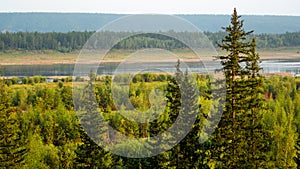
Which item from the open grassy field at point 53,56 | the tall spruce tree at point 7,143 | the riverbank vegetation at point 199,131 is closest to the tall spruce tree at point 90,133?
the riverbank vegetation at point 199,131

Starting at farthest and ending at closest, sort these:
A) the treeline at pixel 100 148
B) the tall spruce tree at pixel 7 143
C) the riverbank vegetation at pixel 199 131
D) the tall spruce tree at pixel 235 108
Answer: the tall spruce tree at pixel 7 143
the treeline at pixel 100 148
the riverbank vegetation at pixel 199 131
the tall spruce tree at pixel 235 108

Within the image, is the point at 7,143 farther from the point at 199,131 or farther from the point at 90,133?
the point at 199,131

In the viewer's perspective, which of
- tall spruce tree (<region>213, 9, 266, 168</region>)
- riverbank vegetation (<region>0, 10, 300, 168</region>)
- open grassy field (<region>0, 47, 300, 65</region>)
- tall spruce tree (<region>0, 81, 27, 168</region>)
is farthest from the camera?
open grassy field (<region>0, 47, 300, 65</region>)

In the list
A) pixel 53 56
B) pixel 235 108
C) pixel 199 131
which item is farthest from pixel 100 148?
pixel 53 56

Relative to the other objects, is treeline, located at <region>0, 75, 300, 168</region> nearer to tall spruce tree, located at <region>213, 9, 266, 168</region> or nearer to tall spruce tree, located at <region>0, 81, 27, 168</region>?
tall spruce tree, located at <region>0, 81, 27, 168</region>

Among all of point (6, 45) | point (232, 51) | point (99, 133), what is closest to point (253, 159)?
point (232, 51)

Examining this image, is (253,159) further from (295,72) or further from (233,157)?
(295,72)

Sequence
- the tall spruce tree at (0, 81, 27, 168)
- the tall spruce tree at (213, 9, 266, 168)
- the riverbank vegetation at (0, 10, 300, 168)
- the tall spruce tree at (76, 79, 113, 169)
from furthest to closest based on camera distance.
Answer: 1. the tall spruce tree at (76, 79, 113, 169)
2. the tall spruce tree at (0, 81, 27, 168)
3. the riverbank vegetation at (0, 10, 300, 168)
4. the tall spruce tree at (213, 9, 266, 168)

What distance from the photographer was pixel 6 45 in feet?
619

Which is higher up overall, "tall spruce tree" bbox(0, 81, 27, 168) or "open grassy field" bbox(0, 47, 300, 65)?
"open grassy field" bbox(0, 47, 300, 65)

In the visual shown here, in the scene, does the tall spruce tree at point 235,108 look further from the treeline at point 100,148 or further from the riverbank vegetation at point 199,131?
the treeline at point 100,148

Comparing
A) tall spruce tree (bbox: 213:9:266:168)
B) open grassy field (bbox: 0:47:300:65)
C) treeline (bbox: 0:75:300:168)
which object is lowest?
treeline (bbox: 0:75:300:168)

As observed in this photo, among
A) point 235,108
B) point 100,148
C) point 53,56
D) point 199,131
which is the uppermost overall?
point 53,56

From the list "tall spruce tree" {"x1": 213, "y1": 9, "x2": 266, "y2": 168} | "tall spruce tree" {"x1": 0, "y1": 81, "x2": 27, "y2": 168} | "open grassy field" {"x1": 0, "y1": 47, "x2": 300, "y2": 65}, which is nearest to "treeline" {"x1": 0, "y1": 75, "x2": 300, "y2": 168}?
"tall spruce tree" {"x1": 0, "y1": 81, "x2": 27, "y2": 168}
